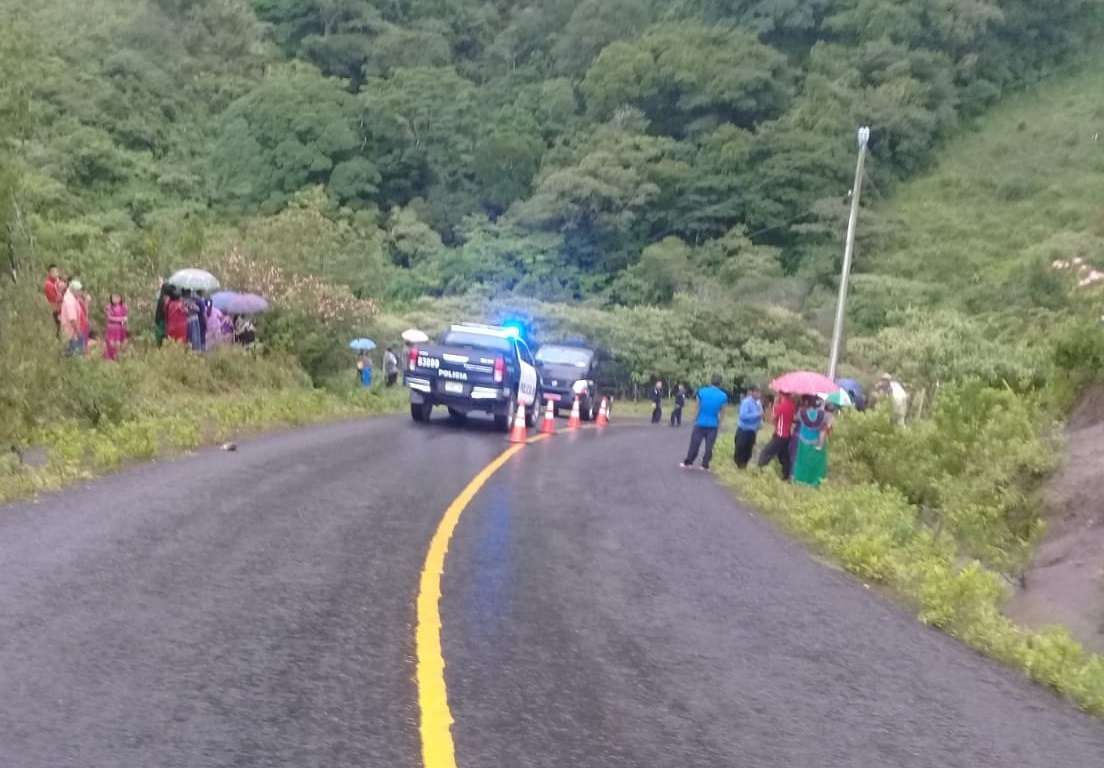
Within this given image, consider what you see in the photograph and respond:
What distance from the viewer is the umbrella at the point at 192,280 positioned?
24.1 meters

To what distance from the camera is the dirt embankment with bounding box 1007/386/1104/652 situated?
Answer: 11547 millimetres

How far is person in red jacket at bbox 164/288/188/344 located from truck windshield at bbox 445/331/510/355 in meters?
4.97

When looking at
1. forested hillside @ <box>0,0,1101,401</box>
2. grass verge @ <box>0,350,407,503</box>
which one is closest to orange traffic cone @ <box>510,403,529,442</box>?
grass verge @ <box>0,350,407,503</box>

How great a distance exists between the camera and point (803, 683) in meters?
7.06

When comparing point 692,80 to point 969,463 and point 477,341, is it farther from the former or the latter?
point 969,463

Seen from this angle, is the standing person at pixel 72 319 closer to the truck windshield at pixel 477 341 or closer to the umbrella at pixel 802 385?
the truck windshield at pixel 477 341

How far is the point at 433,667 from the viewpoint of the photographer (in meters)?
6.59

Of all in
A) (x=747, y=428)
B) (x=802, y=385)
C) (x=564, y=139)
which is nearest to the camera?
(x=802, y=385)

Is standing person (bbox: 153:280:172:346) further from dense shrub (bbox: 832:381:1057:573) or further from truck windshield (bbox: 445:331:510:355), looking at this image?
dense shrub (bbox: 832:381:1057:573)

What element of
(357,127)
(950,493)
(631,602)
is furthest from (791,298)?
(631,602)

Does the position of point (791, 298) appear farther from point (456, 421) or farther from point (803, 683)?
point (803, 683)

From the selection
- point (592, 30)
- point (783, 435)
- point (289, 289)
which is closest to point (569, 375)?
point (289, 289)

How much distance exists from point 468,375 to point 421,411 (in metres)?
1.59

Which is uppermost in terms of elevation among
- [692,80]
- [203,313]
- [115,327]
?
[692,80]
